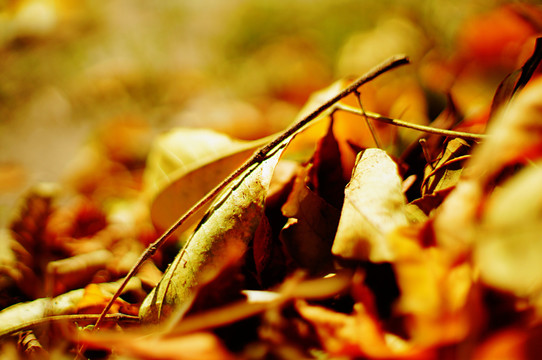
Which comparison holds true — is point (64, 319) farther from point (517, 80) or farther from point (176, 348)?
point (517, 80)

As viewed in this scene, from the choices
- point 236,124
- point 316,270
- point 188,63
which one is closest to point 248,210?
point 316,270

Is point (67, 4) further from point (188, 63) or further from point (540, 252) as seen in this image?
point (540, 252)

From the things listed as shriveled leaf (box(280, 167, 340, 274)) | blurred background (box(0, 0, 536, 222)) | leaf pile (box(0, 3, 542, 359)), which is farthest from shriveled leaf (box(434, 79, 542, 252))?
blurred background (box(0, 0, 536, 222))

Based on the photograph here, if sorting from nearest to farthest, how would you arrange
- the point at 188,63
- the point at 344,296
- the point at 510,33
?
the point at 344,296, the point at 510,33, the point at 188,63

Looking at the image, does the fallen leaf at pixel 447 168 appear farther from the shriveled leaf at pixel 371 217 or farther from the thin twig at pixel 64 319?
the thin twig at pixel 64 319

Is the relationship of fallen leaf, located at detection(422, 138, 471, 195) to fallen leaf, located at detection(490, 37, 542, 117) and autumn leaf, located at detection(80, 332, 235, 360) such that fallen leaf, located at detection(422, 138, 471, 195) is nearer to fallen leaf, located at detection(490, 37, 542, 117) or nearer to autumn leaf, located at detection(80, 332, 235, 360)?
fallen leaf, located at detection(490, 37, 542, 117)
